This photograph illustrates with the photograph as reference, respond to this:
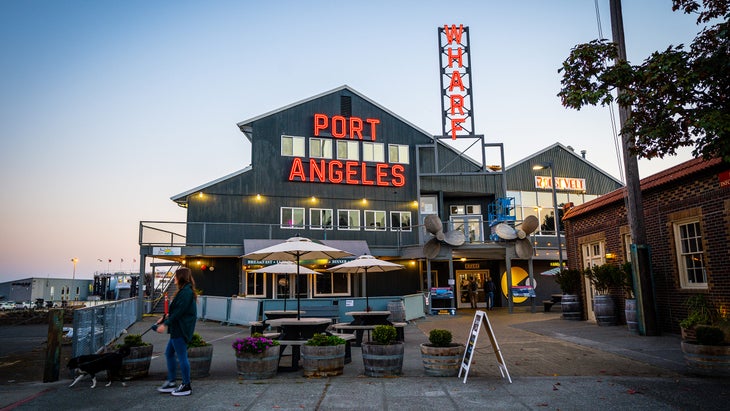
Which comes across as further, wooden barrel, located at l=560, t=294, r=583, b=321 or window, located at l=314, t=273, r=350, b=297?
window, located at l=314, t=273, r=350, b=297

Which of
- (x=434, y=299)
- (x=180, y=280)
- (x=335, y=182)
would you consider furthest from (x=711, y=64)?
(x=335, y=182)

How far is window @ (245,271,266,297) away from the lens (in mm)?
25297

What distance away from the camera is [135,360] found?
801 cm

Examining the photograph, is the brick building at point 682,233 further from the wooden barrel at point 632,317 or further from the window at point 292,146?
the window at point 292,146

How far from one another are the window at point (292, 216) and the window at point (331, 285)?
316 cm

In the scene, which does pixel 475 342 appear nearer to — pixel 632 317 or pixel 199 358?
pixel 199 358

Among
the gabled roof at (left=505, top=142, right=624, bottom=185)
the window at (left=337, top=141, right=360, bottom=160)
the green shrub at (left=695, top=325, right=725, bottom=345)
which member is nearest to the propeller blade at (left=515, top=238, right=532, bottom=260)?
the gabled roof at (left=505, top=142, right=624, bottom=185)

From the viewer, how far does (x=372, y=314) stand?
39.3ft

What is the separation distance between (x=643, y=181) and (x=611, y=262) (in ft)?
9.42

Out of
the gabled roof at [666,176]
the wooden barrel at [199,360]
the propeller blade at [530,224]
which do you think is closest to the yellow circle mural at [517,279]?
the propeller blade at [530,224]

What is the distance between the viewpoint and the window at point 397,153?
28188 millimetres

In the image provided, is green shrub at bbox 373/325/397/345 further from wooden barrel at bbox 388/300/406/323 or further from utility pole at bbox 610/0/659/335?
wooden barrel at bbox 388/300/406/323

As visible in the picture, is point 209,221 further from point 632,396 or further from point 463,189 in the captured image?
point 632,396

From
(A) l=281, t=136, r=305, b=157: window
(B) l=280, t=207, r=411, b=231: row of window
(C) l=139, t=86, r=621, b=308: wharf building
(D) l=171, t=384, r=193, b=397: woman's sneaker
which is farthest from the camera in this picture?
(A) l=281, t=136, r=305, b=157: window
